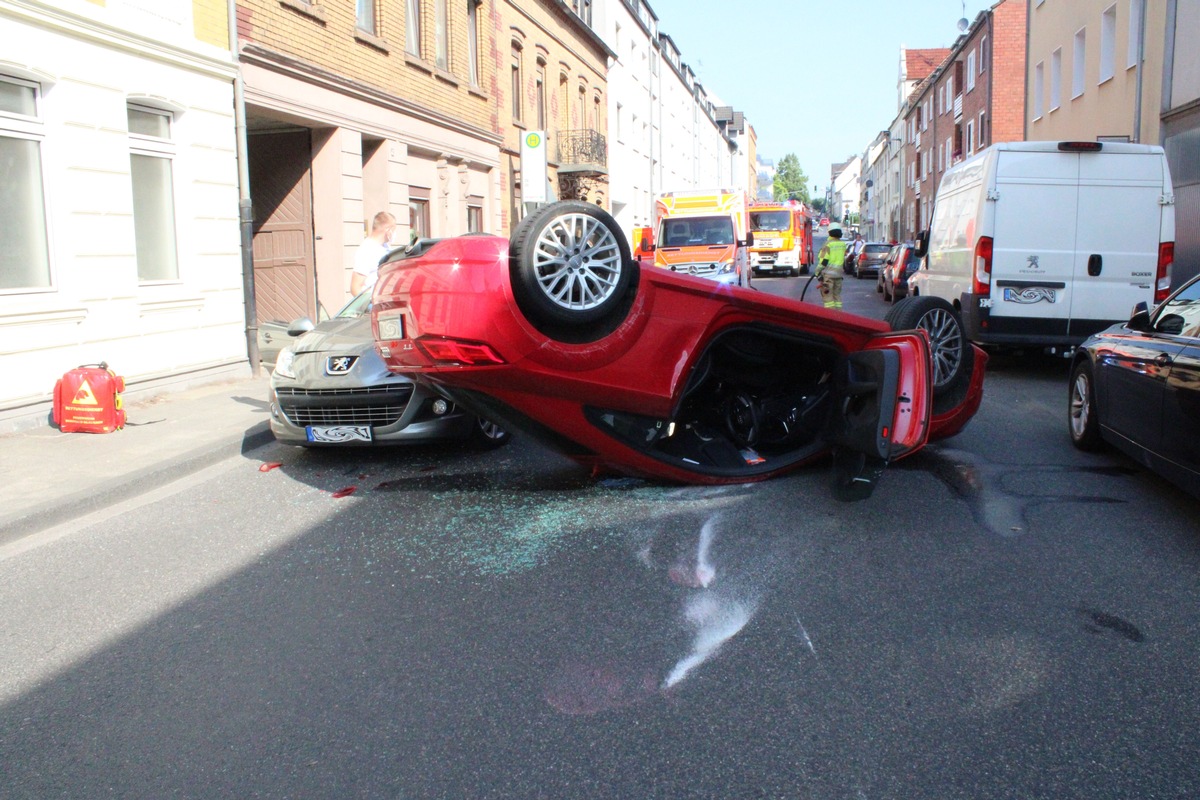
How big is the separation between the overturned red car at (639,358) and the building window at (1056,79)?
2519 cm

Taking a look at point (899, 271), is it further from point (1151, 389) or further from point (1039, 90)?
point (1151, 389)

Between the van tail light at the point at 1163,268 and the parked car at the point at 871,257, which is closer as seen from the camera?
the van tail light at the point at 1163,268

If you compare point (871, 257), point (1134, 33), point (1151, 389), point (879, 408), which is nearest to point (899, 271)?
point (1134, 33)

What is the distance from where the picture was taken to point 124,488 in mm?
7160

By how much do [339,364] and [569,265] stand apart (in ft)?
9.36

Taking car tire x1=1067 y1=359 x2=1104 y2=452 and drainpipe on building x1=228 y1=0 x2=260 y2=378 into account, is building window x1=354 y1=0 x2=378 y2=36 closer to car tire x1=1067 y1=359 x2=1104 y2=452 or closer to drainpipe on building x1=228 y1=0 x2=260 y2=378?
drainpipe on building x1=228 y1=0 x2=260 y2=378

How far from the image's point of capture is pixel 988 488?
6504mm

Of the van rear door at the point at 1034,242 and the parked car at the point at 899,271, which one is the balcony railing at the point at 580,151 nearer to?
the parked car at the point at 899,271

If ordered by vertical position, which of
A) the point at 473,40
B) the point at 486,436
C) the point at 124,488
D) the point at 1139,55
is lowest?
the point at 124,488

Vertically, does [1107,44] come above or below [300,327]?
above

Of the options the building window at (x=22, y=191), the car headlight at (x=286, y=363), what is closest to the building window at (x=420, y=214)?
the building window at (x=22, y=191)

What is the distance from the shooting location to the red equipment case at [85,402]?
912cm

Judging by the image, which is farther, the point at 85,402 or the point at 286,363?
the point at 85,402

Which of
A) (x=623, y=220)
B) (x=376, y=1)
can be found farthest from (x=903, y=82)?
(x=376, y=1)
